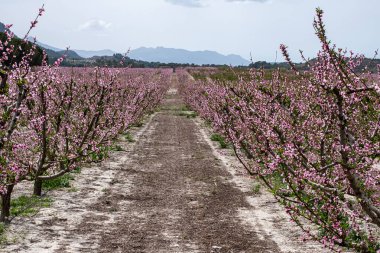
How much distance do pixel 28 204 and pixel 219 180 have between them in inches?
226

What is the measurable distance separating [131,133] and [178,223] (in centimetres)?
1629

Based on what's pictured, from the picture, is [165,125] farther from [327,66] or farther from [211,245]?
[327,66]

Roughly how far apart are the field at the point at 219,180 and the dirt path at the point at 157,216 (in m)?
0.03

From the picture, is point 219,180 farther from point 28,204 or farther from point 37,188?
point 28,204

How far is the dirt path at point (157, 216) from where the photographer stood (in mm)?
8242

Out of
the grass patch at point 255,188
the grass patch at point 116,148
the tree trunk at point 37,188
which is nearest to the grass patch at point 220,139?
the grass patch at point 116,148

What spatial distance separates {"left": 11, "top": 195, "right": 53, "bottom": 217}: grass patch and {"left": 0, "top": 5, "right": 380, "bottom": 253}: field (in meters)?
0.03

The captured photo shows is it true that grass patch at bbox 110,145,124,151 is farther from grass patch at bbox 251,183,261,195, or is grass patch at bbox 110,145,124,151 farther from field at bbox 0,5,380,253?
grass patch at bbox 251,183,261,195

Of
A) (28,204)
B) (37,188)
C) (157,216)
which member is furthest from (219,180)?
(28,204)

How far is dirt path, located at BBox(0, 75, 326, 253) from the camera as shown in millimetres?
8242

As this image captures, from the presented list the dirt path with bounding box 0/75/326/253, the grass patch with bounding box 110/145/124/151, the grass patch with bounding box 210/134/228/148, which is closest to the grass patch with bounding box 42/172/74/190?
the dirt path with bounding box 0/75/326/253

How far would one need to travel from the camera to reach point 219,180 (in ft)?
45.9

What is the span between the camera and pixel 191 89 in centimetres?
4322

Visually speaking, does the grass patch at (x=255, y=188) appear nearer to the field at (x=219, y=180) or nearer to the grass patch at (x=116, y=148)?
the field at (x=219, y=180)
